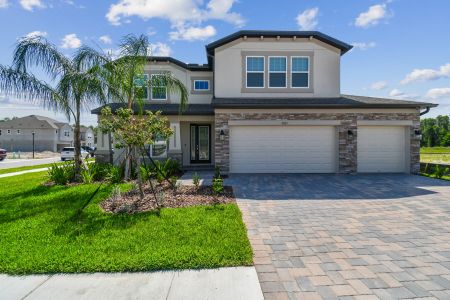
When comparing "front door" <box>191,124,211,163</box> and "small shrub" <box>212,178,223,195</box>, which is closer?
"small shrub" <box>212,178,223,195</box>

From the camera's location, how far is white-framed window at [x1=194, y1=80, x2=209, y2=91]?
56.7 ft

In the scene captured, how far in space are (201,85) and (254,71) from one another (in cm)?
429

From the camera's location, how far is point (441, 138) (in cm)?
5228

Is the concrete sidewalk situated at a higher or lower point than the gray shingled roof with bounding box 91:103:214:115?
lower

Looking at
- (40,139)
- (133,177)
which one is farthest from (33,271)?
(40,139)

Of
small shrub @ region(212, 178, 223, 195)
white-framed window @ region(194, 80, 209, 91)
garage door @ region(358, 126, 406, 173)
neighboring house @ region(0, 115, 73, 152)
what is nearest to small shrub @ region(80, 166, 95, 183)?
small shrub @ region(212, 178, 223, 195)

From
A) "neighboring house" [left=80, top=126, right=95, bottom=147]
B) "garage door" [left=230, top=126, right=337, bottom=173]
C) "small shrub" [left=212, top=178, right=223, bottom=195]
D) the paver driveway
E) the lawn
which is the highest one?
"neighboring house" [left=80, top=126, right=95, bottom=147]

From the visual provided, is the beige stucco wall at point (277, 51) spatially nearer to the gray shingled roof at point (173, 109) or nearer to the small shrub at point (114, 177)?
the gray shingled roof at point (173, 109)

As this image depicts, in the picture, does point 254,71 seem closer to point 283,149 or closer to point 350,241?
point 283,149

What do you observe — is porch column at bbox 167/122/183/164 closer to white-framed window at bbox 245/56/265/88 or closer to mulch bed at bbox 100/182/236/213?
white-framed window at bbox 245/56/265/88

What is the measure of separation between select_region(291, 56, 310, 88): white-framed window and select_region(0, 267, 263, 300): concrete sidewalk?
40.4ft

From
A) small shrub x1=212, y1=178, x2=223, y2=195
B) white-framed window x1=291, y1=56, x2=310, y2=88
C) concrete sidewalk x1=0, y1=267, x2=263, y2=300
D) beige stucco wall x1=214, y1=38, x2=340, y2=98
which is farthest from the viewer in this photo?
white-framed window x1=291, y1=56, x2=310, y2=88

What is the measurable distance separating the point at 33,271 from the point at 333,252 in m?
4.84

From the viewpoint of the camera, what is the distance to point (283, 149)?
13.5 m
